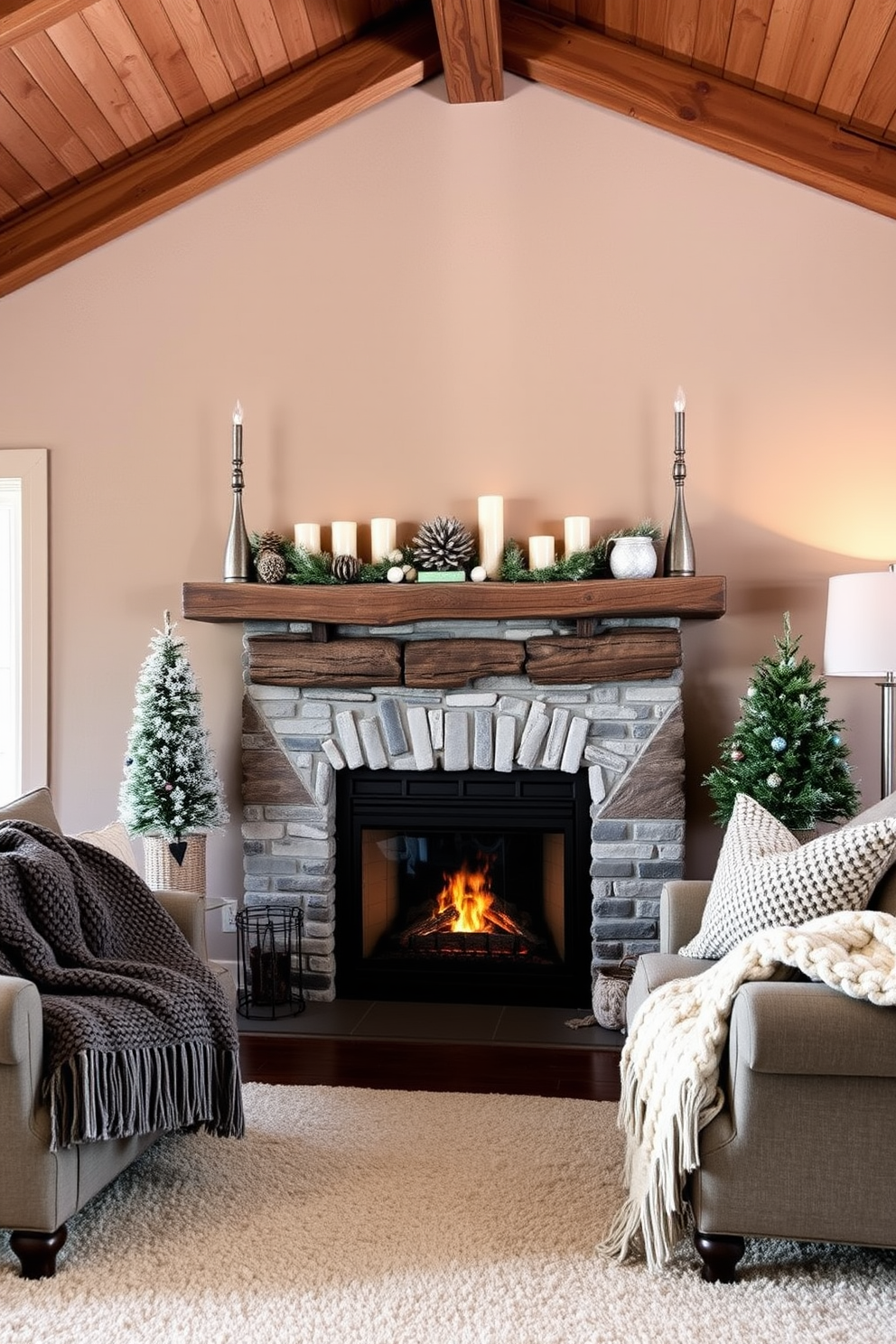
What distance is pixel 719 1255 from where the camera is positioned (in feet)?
7.41

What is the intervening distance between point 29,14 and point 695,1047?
3.20 metres

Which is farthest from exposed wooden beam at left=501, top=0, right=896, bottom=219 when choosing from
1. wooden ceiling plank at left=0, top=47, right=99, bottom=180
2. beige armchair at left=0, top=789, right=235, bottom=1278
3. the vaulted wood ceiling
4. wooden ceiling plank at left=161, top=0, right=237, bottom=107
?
beige armchair at left=0, top=789, right=235, bottom=1278

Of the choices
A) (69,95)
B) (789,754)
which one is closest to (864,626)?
(789,754)

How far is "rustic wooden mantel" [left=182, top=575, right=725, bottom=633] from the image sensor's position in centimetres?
402

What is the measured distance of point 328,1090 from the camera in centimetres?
336

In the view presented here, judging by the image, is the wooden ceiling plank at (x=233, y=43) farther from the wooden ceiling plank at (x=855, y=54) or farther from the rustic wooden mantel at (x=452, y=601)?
the wooden ceiling plank at (x=855, y=54)

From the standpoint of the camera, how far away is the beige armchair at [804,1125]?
84.9 inches

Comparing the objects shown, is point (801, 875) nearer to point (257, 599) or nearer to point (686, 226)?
point (257, 599)

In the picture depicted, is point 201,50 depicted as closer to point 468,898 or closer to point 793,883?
point 468,898

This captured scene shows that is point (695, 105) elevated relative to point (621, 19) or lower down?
lower down

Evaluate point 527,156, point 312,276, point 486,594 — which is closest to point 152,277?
point 312,276

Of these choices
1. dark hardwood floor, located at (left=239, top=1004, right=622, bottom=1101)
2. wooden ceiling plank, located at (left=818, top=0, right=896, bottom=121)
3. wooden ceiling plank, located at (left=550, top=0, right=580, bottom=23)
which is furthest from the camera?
wooden ceiling plank, located at (left=550, top=0, right=580, bottom=23)

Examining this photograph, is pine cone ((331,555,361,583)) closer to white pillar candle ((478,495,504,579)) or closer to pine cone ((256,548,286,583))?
pine cone ((256,548,286,583))

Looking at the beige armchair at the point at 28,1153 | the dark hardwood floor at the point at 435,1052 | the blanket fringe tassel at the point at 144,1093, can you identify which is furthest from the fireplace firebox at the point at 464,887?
the beige armchair at the point at 28,1153
